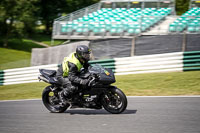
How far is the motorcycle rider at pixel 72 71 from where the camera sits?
6.30 m

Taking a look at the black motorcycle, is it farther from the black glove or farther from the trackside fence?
the trackside fence

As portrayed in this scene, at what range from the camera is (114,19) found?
71.1 ft

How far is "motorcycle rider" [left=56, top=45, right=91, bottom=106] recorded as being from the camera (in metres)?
6.30

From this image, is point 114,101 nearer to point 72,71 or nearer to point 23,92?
point 72,71

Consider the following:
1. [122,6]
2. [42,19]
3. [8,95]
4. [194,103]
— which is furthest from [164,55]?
[42,19]

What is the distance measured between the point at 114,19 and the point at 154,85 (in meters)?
12.2

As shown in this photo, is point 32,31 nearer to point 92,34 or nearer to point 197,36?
point 92,34

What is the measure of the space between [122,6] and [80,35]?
19.5 ft

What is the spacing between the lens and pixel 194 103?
7.00 metres

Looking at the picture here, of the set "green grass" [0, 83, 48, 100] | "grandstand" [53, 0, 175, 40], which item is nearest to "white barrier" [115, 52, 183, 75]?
"green grass" [0, 83, 48, 100]

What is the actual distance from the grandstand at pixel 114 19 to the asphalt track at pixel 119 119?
35.7 ft

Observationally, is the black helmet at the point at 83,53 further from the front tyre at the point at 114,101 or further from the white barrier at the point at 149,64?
the white barrier at the point at 149,64

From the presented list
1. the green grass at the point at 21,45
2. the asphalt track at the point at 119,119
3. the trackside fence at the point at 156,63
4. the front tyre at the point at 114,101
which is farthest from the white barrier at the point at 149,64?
the green grass at the point at 21,45

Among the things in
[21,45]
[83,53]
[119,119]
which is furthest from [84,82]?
[21,45]
